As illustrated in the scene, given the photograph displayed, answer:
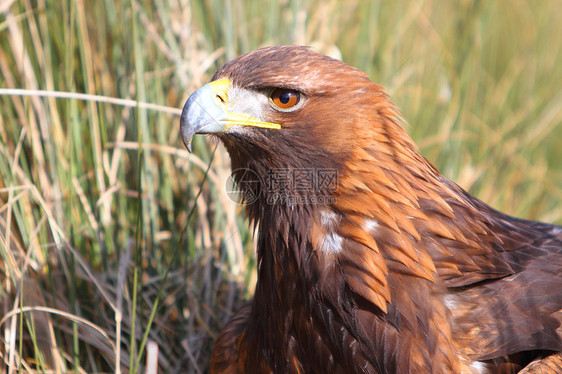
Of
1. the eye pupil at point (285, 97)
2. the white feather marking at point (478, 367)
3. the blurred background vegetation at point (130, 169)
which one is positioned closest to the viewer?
Result: the white feather marking at point (478, 367)

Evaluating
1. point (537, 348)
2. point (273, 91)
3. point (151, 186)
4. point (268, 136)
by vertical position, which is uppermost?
point (273, 91)

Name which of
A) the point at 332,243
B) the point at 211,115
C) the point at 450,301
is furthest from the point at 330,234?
the point at 211,115

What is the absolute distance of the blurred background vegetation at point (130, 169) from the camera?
284 centimetres

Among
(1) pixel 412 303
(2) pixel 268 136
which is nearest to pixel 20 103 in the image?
(2) pixel 268 136

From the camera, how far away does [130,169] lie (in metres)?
3.60

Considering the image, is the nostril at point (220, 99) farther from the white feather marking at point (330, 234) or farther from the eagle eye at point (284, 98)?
the white feather marking at point (330, 234)

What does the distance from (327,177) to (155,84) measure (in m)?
1.78

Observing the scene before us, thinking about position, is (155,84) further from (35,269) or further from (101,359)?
(101,359)

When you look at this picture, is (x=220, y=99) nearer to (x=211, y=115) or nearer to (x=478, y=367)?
(x=211, y=115)

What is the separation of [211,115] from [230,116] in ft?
0.24

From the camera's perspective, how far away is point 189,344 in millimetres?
3178

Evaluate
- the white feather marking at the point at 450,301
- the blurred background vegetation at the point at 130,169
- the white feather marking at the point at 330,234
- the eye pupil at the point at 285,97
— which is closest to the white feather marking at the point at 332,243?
the white feather marking at the point at 330,234

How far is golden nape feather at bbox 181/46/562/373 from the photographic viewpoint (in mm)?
2061

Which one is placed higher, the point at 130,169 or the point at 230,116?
the point at 230,116
